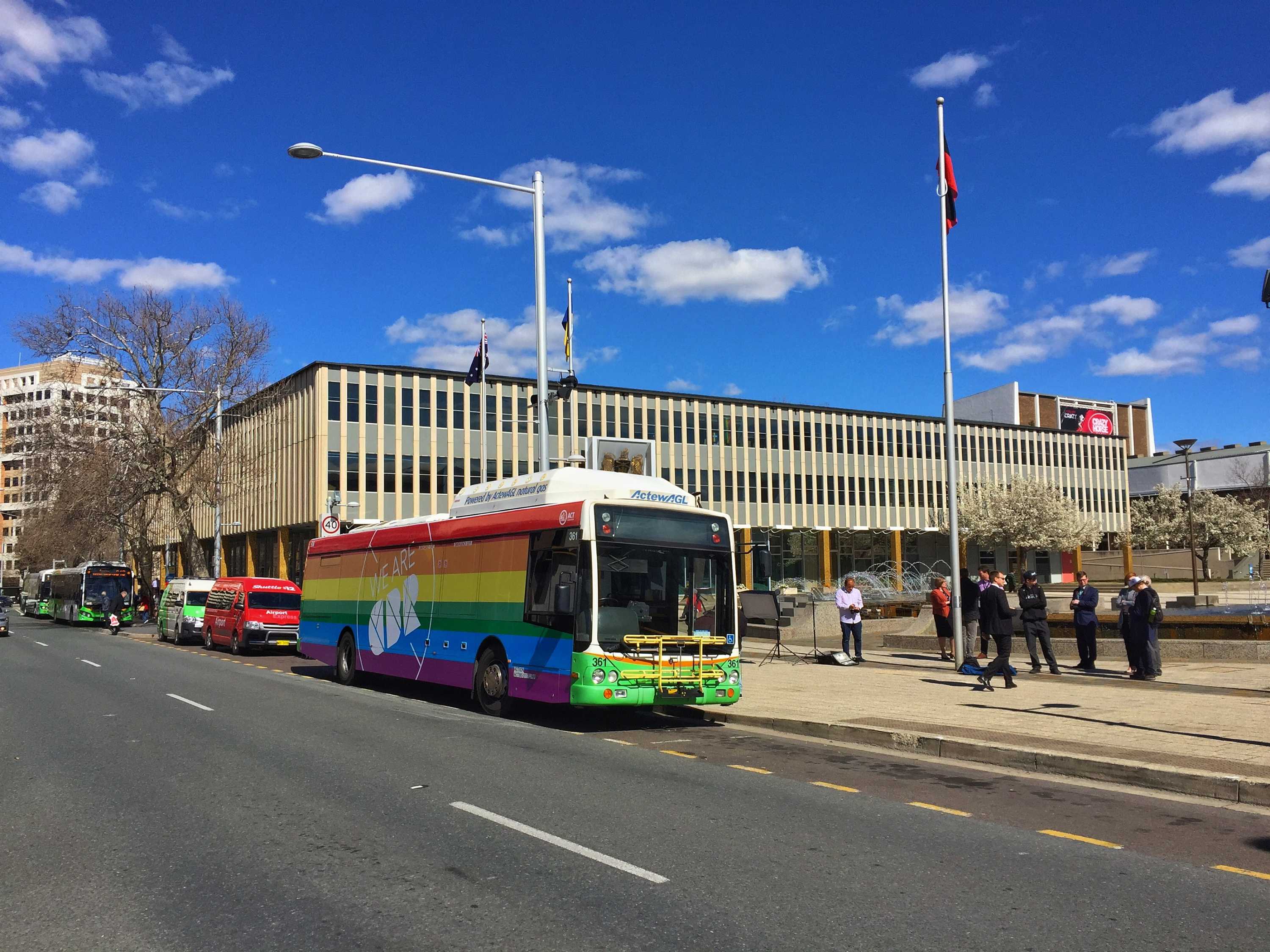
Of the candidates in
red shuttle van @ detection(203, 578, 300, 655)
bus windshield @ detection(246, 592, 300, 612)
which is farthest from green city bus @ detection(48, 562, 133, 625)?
bus windshield @ detection(246, 592, 300, 612)

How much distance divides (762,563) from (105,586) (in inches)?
1877

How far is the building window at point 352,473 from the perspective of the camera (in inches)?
2399

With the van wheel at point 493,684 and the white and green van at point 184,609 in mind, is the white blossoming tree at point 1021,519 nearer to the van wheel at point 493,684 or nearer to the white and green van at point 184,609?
→ the white and green van at point 184,609

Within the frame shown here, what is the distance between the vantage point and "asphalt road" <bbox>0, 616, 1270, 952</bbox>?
17.6 ft

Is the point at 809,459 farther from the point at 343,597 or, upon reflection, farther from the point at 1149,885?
the point at 1149,885

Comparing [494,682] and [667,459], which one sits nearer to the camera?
[494,682]

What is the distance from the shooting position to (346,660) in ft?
66.6

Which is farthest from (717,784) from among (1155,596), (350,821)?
(1155,596)

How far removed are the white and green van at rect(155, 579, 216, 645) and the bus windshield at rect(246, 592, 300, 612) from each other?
506cm

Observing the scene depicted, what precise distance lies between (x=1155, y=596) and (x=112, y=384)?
46.4 metres

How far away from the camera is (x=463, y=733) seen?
1285 centimetres

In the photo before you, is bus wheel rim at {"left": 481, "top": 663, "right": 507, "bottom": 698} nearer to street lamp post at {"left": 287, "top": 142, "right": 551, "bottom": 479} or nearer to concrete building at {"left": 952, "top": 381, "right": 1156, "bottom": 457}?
street lamp post at {"left": 287, "top": 142, "right": 551, "bottom": 479}

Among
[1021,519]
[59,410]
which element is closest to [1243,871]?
[59,410]

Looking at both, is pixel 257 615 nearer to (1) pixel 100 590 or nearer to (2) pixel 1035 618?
(2) pixel 1035 618
